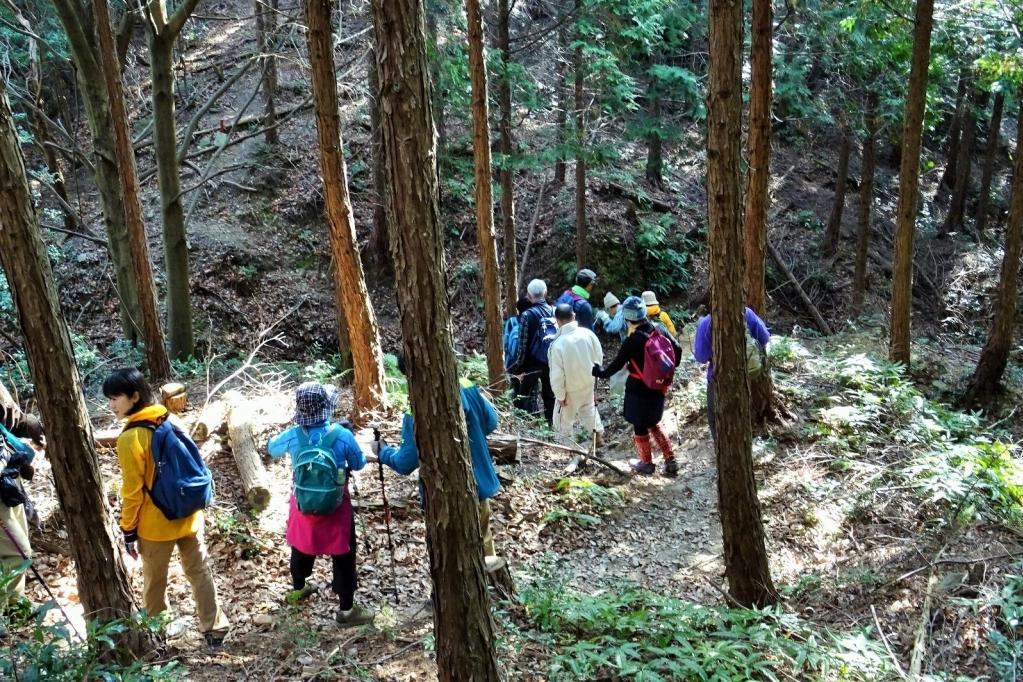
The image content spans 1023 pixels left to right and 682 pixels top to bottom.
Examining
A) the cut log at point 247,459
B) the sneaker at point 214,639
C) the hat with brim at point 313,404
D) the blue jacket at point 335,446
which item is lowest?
the sneaker at point 214,639

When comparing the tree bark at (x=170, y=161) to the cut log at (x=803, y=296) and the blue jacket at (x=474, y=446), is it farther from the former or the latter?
the cut log at (x=803, y=296)

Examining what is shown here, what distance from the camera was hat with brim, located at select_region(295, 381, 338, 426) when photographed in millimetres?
5223

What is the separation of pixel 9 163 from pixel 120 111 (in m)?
7.17

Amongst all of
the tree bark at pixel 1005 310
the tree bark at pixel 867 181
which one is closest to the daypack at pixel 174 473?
the tree bark at pixel 1005 310

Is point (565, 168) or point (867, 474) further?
point (565, 168)

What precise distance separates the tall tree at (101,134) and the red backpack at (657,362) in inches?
345

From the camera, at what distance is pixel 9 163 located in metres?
4.12

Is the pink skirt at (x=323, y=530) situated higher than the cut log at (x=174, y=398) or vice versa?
the cut log at (x=174, y=398)

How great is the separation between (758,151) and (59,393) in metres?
8.78

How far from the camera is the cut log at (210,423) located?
8.23 meters

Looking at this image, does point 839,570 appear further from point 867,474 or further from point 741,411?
point 741,411

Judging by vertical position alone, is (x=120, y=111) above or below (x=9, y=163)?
above

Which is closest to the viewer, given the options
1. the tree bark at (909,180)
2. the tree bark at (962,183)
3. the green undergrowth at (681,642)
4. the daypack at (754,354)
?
the green undergrowth at (681,642)

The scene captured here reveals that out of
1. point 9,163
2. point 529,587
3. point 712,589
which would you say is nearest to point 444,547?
point 529,587
